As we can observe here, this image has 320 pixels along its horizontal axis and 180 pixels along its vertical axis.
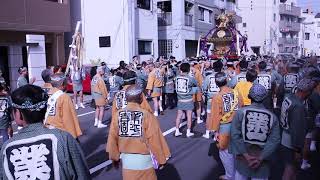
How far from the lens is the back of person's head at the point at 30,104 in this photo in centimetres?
278

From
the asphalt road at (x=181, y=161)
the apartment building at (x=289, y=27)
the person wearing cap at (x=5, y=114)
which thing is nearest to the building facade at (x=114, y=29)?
the asphalt road at (x=181, y=161)

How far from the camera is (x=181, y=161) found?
24.4 feet

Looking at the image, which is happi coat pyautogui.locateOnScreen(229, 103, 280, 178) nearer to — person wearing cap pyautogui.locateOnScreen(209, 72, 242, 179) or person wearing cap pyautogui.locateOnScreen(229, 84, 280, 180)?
person wearing cap pyautogui.locateOnScreen(229, 84, 280, 180)

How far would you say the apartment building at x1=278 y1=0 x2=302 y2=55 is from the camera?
58875 millimetres

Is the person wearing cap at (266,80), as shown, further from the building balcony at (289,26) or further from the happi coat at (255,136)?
the building balcony at (289,26)

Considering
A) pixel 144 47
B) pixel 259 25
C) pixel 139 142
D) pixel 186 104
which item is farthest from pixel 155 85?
pixel 259 25

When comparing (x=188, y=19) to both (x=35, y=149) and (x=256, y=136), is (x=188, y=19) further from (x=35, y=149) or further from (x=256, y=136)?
(x=35, y=149)

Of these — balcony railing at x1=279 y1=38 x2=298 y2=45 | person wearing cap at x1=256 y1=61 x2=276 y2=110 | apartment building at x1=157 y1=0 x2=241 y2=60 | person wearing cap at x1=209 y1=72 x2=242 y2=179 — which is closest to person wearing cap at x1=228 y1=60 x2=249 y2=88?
person wearing cap at x1=256 y1=61 x2=276 y2=110

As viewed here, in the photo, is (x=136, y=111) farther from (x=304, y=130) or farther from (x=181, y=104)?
(x=181, y=104)

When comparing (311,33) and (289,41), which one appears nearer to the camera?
(289,41)

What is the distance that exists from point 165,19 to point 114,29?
267 inches

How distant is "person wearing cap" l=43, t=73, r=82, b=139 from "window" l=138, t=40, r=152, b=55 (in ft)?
62.9

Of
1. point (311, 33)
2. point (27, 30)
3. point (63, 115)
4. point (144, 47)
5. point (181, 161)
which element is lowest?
point (181, 161)

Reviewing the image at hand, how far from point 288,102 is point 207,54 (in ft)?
56.8
